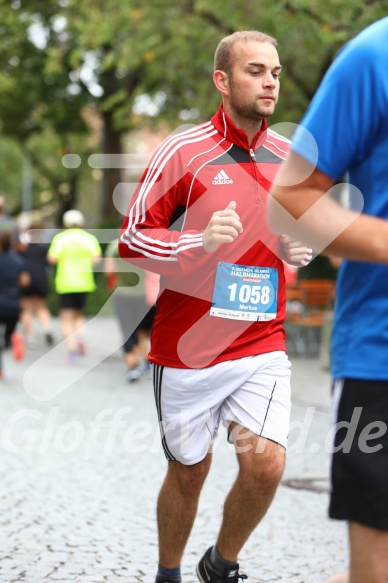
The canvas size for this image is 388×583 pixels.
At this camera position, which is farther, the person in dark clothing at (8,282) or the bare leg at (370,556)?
the person in dark clothing at (8,282)

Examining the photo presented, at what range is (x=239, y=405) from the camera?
3959 millimetres

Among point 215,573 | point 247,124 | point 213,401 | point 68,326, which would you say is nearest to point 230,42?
point 247,124

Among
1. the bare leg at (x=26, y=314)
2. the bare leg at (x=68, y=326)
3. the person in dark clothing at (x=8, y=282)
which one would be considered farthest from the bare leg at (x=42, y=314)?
the person in dark clothing at (x=8, y=282)

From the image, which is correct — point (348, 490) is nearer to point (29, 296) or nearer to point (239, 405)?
point (239, 405)

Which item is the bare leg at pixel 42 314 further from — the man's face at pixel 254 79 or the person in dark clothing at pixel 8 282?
the man's face at pixel 254 79

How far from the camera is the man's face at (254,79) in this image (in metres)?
4.02

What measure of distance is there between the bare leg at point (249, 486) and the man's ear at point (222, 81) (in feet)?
4.03

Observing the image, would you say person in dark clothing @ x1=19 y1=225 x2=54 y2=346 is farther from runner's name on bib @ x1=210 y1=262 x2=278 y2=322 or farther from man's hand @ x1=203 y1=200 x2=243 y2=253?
man's hand @ x1=203 y1=200 x2=243 y2=253

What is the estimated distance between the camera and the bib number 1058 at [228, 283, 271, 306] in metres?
3.95

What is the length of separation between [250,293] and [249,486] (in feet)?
2.22

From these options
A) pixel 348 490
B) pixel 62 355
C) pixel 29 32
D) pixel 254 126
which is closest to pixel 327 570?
pixel 254 126

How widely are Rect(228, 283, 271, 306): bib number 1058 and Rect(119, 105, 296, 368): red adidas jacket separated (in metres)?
0.08

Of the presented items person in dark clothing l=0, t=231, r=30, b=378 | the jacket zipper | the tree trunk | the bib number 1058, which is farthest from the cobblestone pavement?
the tree trunk

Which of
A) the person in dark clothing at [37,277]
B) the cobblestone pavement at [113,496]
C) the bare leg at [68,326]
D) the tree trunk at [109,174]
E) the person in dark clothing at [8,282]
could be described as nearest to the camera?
the cobblestone pavement at [113,496]
